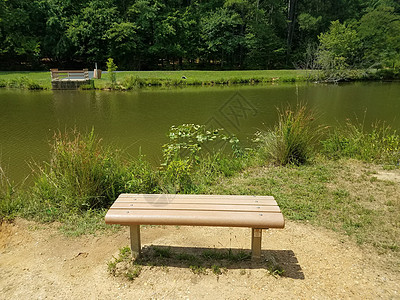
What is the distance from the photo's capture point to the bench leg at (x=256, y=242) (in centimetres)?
255

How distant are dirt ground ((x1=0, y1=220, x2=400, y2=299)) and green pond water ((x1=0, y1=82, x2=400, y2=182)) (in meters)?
3.17

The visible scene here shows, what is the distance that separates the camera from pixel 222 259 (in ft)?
8.93

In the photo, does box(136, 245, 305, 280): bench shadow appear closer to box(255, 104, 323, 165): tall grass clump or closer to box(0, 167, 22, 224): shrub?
box(0, 167, 22, 224): shrub

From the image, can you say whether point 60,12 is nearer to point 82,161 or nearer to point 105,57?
point 105,57

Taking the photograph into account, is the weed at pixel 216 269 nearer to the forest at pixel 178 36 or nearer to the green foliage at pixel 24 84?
the green foliage at pixel 24 84

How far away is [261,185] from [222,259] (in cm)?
181

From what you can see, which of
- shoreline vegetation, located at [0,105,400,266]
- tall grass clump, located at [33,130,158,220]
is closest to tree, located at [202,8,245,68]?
shoreline vegetation, located at [0,105,400,266]

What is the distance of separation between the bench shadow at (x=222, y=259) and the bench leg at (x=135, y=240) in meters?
0.06

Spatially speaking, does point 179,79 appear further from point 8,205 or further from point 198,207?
point 198,207

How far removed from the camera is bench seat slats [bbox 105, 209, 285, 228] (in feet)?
7.88

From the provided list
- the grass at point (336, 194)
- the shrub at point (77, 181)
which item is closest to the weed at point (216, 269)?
the grass at point (336, 194)

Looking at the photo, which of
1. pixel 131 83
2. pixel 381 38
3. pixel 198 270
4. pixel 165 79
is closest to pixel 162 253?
pixel 198 270

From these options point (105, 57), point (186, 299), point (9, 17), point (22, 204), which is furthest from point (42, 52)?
point (186, 299)

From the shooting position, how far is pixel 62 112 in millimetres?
11680
